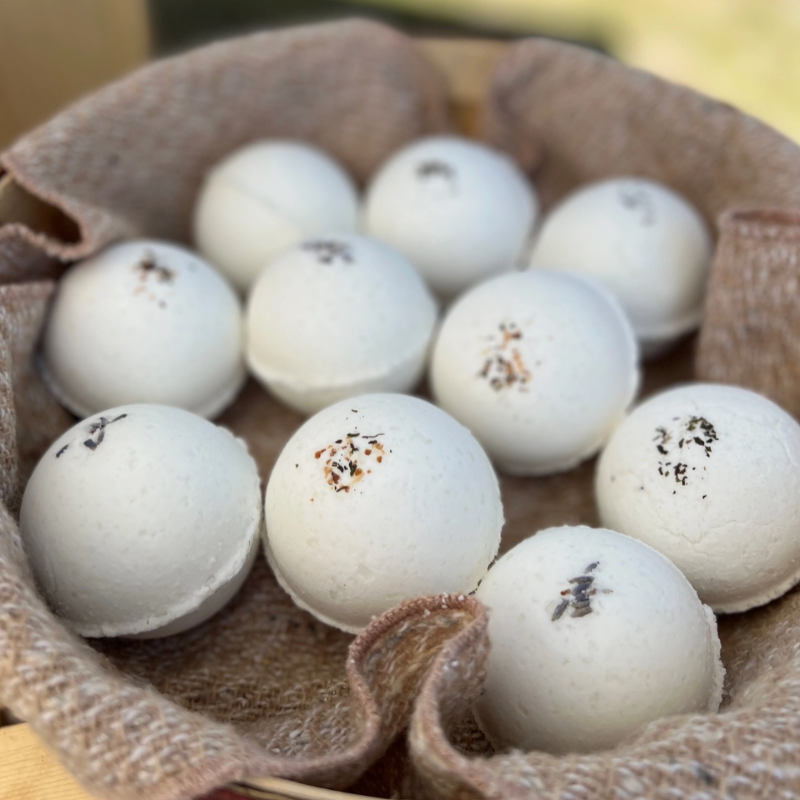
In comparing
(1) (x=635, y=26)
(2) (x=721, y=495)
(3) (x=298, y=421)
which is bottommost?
(3) (x=298, y=421)

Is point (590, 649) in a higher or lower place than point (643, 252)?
lower

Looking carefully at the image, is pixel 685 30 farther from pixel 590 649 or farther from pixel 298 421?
pixel 590 649

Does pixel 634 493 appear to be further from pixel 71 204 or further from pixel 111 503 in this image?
pixel 71 204

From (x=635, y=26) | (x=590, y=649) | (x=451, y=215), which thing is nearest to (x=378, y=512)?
(x=590, y=649)

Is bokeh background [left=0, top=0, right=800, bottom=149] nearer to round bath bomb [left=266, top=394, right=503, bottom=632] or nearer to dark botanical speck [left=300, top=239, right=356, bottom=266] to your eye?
dark botanical speck [left=300, top=239, right=356, bottom=266]

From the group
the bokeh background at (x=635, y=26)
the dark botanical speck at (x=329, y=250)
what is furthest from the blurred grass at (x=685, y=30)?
the dark botanical speck at (x=329, y=250)

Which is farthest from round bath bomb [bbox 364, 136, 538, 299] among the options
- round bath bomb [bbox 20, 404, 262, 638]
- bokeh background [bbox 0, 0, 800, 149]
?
bokeh background [bbox 0, 0, 800, 149]

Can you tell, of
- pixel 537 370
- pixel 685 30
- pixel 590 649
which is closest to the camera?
pixel 590 649
